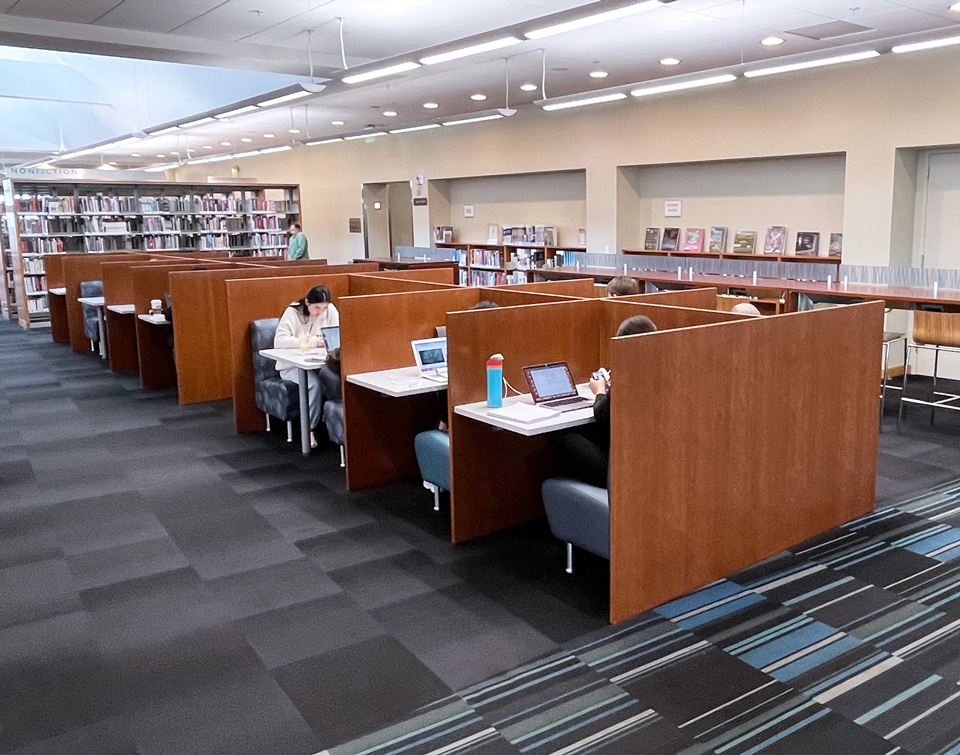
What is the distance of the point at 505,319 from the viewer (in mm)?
4227

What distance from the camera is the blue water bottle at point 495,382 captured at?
3.99m

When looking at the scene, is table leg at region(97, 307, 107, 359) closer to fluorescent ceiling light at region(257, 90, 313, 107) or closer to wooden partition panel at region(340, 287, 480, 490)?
fluorescent ceiling light at region(257, 90, 313, 107)

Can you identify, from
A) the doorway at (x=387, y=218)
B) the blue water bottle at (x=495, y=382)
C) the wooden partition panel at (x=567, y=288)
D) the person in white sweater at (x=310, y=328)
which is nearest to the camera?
the blue water bottle at (x=495, y=382)

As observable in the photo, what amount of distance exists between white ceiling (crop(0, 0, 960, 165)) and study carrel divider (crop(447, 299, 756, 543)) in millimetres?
1820

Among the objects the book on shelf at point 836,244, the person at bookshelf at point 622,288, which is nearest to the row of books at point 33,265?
the person at bookshelf at point 622,288

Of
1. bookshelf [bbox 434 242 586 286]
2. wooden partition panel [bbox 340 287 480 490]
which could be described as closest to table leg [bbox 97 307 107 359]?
bookshelf [bbox 434 242 586 286]

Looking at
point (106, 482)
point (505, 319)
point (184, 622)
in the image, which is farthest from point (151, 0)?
point (184, 622)

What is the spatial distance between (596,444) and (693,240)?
21.8 feet

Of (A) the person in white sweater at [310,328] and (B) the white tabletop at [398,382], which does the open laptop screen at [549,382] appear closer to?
(B) the white tabletop at [398,382]

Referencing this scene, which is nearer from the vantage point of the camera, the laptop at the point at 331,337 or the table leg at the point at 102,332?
the laptop at the point at 331,337

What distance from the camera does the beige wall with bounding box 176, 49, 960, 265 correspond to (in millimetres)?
7273

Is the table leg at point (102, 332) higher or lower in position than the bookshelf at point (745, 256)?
lower

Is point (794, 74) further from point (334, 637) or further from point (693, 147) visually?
point (334, 637)

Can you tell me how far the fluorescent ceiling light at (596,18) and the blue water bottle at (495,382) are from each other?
2.20 meters
